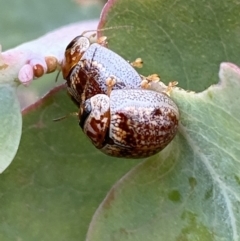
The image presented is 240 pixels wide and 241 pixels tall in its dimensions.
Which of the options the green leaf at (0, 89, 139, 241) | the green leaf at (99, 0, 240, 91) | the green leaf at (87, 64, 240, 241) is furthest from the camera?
the green leaf at (0, 89, 139, 241)

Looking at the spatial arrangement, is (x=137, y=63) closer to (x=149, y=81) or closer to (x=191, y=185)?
(x=149, y=81)

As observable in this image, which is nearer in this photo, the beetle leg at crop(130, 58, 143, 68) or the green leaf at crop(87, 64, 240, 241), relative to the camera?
the green leaf at crop(87, 64, 240, 241)

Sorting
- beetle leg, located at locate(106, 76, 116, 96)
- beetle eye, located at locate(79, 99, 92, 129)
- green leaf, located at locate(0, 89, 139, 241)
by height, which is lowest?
green leaf, located at locate(0, 89, 139, 241)

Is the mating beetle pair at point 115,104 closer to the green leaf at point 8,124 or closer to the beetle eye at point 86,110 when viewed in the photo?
the beetle eye at point 86,110

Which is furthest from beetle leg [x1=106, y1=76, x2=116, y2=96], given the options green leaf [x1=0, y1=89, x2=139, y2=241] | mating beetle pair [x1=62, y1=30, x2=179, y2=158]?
green leaf [x1=0, y1=89, x2=139, y2=241]

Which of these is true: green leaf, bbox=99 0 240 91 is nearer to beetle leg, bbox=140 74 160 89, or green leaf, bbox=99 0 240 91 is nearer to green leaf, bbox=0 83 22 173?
beetle leg, bbox=140 74 160 89

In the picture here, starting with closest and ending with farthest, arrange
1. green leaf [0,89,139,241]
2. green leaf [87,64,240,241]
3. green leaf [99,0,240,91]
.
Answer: green leaf [87,64,240,241]
green leaf [99,0,240,91]
green leaf [0,89,139,241]

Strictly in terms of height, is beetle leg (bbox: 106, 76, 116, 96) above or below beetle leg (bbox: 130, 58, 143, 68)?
below

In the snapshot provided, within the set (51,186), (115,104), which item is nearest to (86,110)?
(115,104)
